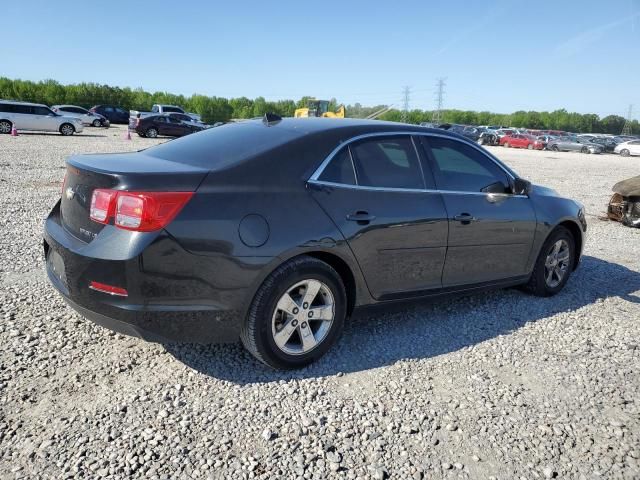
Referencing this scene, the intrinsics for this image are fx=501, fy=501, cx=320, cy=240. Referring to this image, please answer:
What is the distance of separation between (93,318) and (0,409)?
2.15 feet

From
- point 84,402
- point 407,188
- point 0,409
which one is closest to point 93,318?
point 84,402

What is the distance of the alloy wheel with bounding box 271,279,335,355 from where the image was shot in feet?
10.5

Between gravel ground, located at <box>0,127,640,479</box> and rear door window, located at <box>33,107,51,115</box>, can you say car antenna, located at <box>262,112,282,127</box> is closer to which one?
gravel ground, located at <box>0,127,640,479</box>

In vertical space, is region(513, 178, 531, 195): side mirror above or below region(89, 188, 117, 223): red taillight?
above

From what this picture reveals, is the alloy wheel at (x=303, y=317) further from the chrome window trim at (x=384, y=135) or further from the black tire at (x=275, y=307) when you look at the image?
the chrome window trim at (x=384, y=135)

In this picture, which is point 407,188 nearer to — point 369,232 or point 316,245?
point 369,232

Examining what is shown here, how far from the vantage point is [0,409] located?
2.73 meters

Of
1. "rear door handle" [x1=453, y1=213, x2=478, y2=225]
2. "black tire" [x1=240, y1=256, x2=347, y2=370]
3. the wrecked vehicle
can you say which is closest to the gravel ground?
"black tire" [x1=240, y1=256, x2=347, y2=370]

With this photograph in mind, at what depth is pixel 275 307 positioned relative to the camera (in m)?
3.13

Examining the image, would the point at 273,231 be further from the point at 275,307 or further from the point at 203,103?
the point at 203,103

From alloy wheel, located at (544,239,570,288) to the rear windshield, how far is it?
10.1ft

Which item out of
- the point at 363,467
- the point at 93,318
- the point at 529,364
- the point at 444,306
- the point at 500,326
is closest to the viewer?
the point at 363,467

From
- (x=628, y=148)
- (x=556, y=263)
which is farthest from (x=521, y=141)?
(x=556, y=263)

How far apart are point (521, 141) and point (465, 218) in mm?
44262
